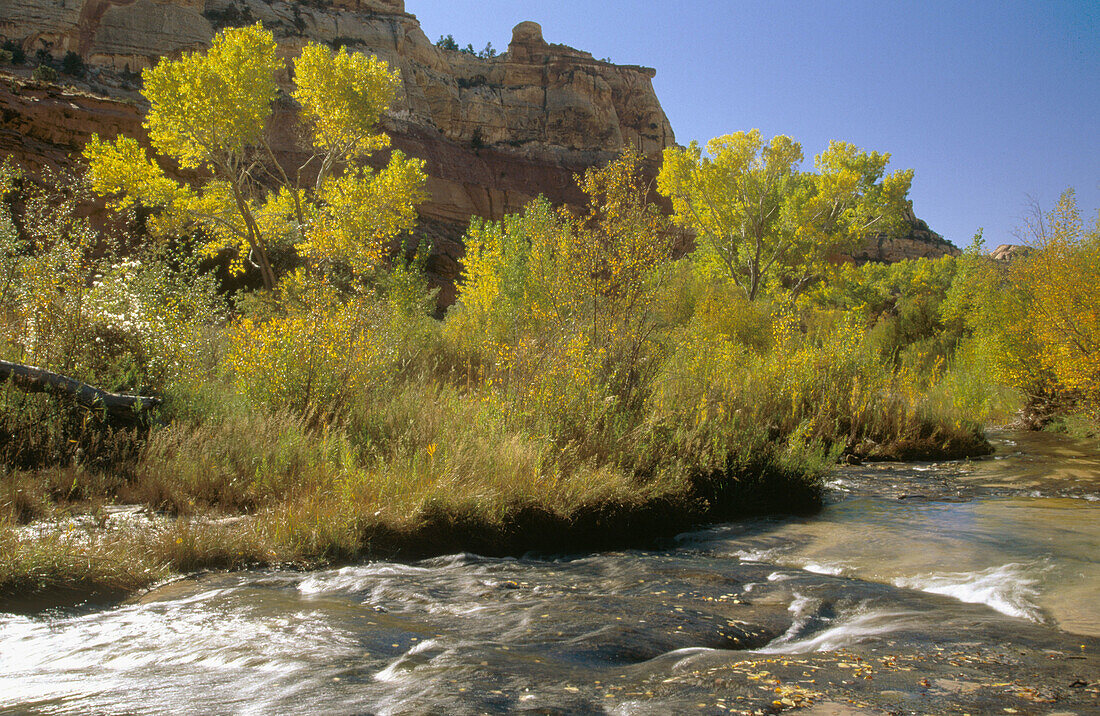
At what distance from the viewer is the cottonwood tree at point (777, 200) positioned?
1203 inches

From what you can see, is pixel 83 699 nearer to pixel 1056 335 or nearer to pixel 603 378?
pixel 603 378

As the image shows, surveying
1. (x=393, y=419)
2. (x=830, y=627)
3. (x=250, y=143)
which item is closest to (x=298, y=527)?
(x=393, y=419)

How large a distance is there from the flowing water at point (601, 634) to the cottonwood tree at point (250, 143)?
16.7m

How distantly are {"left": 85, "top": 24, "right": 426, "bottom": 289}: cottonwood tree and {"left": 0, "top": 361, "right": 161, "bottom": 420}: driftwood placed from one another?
43.6 feet

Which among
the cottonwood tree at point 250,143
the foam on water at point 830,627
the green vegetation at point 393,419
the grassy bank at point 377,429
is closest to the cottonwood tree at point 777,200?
the cottonwood tree at point 250,143

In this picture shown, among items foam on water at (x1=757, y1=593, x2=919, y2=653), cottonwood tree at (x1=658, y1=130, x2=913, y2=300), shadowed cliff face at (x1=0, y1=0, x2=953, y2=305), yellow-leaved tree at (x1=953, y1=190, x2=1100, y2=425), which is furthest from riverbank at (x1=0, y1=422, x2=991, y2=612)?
shadowed cliff face at (x1=0, y1=0, x2=953, y2=305)

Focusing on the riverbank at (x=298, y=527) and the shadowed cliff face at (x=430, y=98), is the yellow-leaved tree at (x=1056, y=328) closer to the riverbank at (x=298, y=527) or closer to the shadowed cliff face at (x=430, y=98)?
the riverbank at (x=298, y=527)

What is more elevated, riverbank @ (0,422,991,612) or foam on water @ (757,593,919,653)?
riverbank @ (0,422,991,612)

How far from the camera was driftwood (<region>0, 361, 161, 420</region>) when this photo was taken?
6730mm

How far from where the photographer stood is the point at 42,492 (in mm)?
5598

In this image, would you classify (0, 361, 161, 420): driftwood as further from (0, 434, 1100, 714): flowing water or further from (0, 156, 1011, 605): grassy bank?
(0, 434, 1100, 714): flowing water

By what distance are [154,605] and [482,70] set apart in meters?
75.4

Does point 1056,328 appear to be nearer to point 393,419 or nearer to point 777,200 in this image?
point 393,419

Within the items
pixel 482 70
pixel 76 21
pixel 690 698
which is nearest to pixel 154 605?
pixel 690 698
